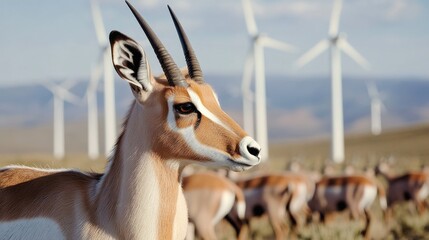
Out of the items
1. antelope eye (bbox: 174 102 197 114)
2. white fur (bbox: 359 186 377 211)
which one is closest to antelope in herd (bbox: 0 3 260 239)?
antelope eye (bbox: 174 102 197 114)

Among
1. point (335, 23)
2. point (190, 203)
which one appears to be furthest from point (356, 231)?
point (335, 23)

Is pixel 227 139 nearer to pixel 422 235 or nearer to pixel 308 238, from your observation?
pixel 308 238

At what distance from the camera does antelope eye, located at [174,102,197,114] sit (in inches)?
243

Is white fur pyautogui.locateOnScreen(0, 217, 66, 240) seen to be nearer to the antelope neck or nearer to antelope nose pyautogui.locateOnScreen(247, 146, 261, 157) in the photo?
the antelope neck

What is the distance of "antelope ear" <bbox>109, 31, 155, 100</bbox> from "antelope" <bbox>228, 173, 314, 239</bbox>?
13924mm

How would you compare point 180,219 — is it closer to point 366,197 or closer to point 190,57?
point 190,57

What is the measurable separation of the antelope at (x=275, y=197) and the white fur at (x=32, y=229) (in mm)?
13711

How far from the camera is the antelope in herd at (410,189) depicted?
26.7m

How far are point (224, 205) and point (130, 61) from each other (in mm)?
10311

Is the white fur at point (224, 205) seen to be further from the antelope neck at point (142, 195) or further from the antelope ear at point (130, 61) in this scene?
the antelope ear at point (130, 61)

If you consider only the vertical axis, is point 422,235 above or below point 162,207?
below

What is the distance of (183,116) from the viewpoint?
20.2 ft

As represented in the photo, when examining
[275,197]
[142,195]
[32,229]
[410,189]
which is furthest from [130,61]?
[410,189]

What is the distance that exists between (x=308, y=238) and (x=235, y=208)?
2006 millimetres
